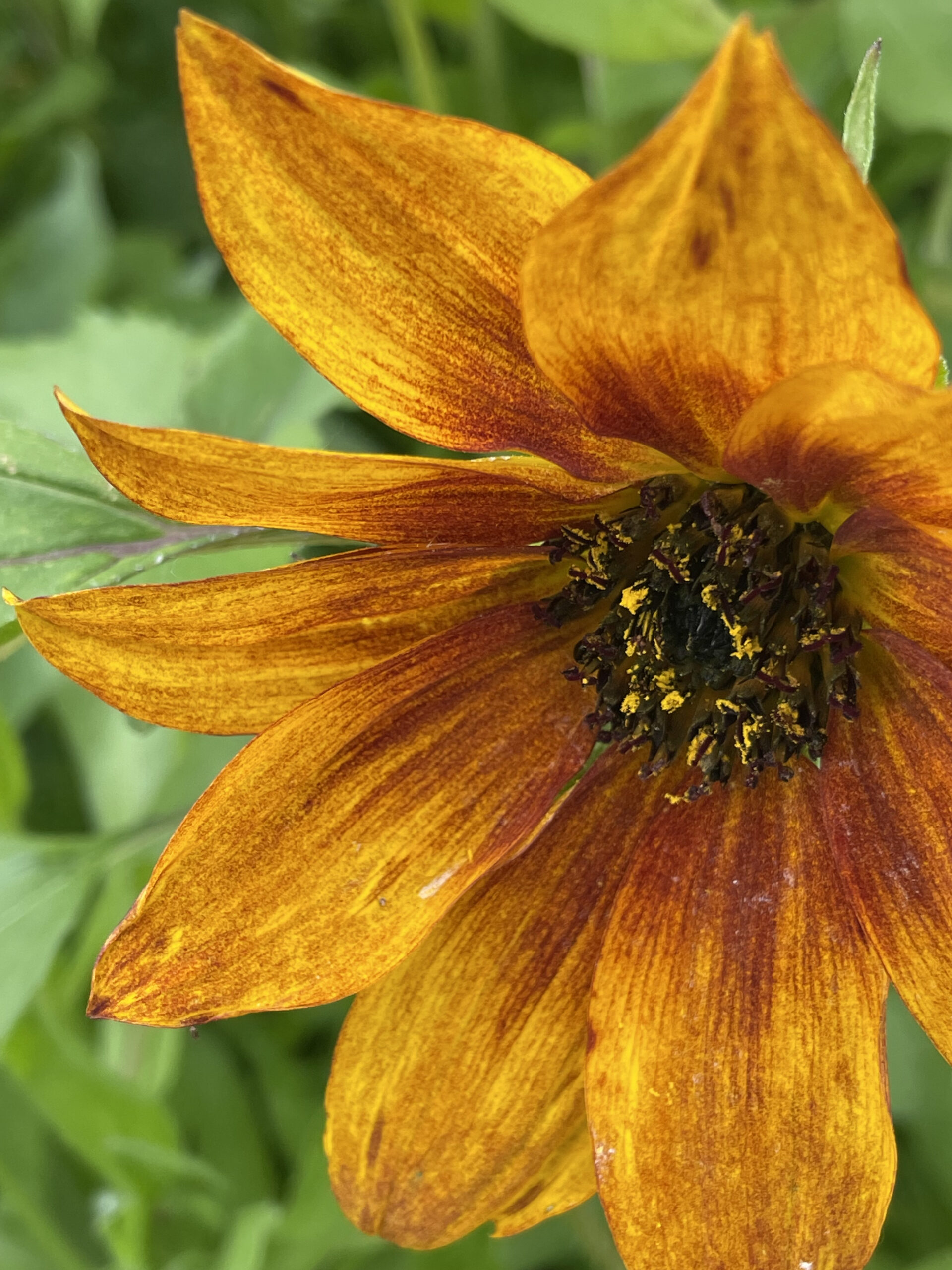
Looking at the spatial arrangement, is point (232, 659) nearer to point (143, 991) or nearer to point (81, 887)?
point (143, 991)

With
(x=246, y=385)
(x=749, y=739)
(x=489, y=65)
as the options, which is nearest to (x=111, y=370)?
(x=246, y=385)

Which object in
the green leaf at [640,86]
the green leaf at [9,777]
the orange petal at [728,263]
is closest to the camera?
the orange petal at [728,263]

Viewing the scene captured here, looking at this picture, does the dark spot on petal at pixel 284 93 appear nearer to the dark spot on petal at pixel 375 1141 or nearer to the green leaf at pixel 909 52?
the dark spot on petal at pixel 375 1141

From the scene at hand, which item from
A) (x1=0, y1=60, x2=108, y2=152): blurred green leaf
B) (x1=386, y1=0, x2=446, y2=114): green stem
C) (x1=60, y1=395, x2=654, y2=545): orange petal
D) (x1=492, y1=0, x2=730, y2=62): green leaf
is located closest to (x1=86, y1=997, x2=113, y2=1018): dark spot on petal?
(x1=60, y1=395, x2=654, y2=545): orange petal

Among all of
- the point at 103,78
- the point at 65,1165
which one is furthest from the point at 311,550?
the point at 103,78

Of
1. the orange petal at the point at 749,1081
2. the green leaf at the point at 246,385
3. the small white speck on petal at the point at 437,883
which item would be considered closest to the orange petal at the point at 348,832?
the small white speck on petal at the point at 437,883

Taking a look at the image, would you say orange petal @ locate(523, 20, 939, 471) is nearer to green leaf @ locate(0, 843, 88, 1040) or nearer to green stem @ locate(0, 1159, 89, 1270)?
green leaf @ locate(0, 843, 88, 1040)

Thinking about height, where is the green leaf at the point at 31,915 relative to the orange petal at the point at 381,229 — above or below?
below
